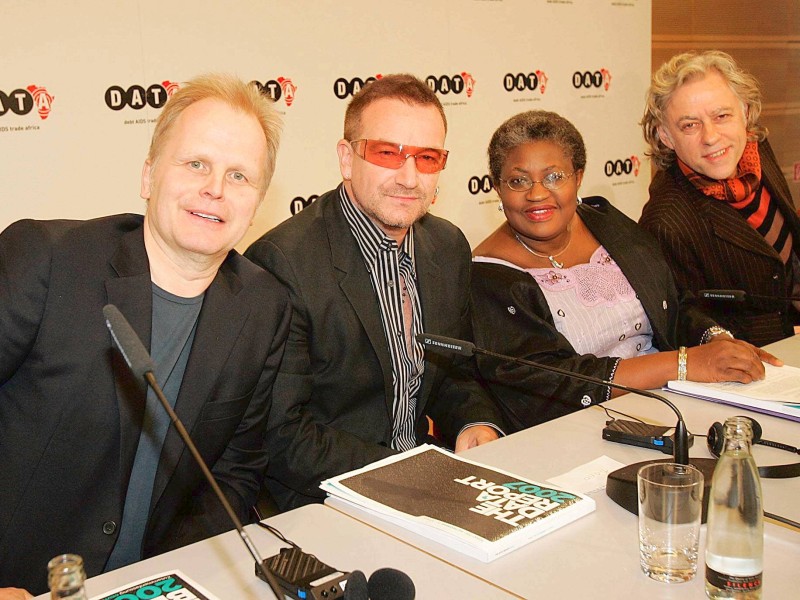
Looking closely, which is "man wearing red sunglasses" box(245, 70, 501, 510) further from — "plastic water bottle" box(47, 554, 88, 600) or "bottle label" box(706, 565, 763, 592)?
"plastic water bottle" box(47, 554, 88, 600)

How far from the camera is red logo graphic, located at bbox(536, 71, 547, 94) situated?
16.4 feet

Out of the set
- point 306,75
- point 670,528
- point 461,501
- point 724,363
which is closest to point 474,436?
point 724,363

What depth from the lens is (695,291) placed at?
10.9ft

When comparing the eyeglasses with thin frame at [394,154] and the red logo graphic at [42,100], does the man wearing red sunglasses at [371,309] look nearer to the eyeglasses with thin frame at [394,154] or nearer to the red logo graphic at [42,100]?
the eyeglasses with thin frame at [394,154]

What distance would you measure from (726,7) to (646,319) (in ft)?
15.5

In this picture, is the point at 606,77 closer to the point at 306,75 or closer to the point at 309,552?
the point at 306,75

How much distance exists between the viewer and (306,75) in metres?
4.02

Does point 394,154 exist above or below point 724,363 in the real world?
above

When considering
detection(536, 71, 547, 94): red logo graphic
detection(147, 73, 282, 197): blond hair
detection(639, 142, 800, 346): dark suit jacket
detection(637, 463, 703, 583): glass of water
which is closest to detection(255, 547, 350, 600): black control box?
detection(637, 463, 703, 583): glass of water

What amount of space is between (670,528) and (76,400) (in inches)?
47.9

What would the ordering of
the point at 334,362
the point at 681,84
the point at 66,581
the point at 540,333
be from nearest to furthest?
1. the point at 66,581
2. the point at 334,362
3. the point at 540,333
4. the point at 681,84

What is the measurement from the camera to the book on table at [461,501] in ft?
5.25

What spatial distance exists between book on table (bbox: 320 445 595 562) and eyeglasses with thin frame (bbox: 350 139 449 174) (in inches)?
38.2

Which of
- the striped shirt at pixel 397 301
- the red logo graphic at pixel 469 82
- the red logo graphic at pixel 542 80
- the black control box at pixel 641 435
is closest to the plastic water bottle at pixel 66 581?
the black control box at pixel 641 435
